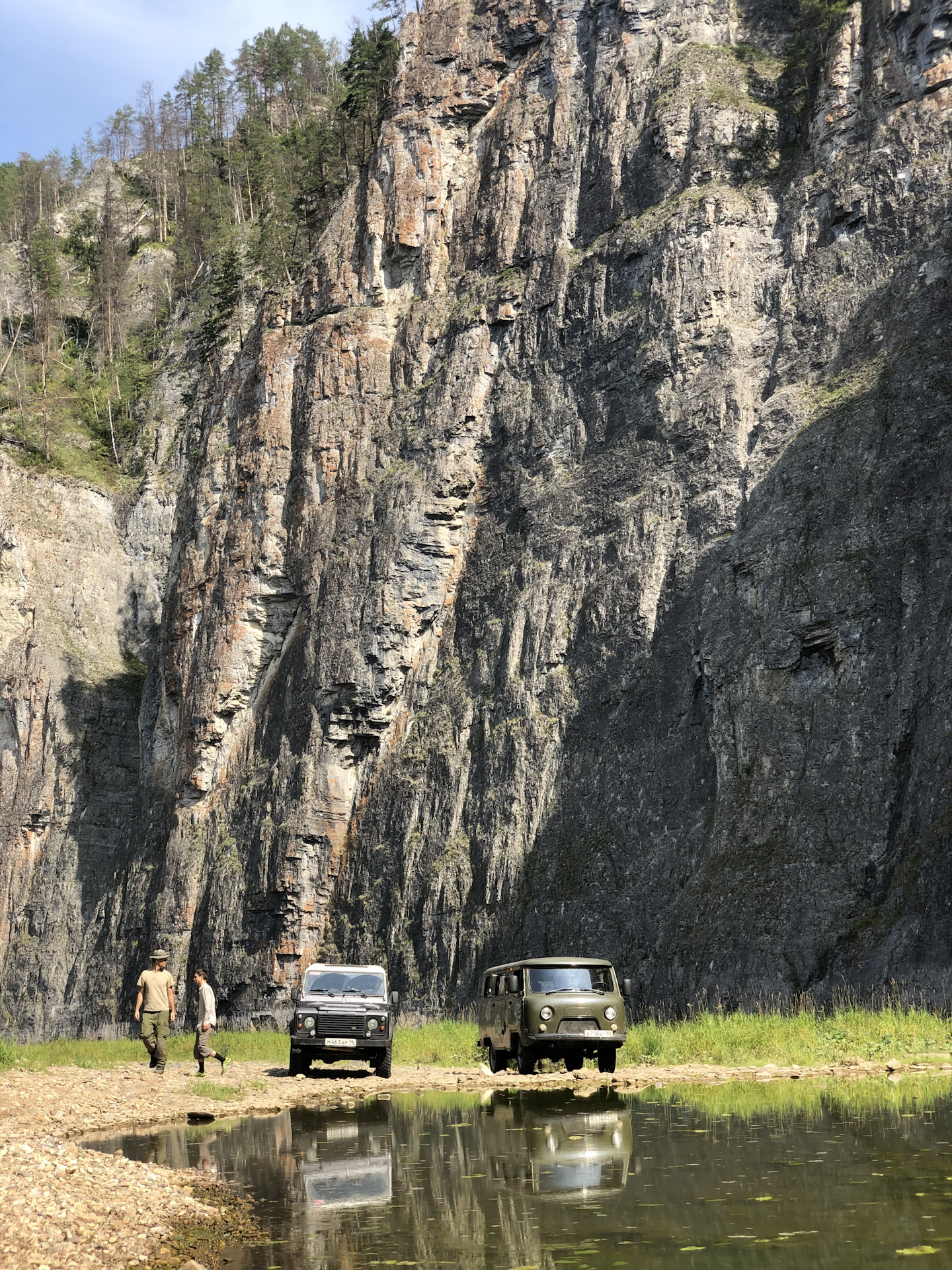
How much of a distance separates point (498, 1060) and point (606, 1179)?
12129 mm

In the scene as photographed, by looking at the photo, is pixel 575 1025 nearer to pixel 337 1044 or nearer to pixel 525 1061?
pixel 525 1061

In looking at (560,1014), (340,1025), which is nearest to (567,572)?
(340,1025)

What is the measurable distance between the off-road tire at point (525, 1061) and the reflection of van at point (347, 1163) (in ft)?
16.4

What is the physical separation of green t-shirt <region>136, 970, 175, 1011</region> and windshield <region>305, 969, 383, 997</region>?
106 inches

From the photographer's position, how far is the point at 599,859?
35156 millimetres

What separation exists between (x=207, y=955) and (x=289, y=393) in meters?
21.5

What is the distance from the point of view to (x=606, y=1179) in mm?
9102

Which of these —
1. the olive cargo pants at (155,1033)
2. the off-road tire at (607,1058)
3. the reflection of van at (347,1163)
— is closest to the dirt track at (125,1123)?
the olive cargo pants at (155,1033)

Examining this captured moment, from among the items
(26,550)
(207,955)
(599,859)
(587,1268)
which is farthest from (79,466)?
(587,1268)

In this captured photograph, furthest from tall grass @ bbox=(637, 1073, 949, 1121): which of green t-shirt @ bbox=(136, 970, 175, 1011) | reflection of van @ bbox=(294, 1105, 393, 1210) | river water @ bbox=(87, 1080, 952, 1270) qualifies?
green t-shirt @ bbox=(136, 970, 175, 1011)

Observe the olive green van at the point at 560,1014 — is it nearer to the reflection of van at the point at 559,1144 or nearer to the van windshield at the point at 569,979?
the van windshield at the point at 569,979

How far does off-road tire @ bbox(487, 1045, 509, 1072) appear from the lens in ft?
67.9

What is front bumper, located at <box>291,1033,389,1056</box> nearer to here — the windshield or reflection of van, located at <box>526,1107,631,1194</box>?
the windshield

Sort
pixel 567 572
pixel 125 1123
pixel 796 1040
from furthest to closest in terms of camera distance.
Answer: pixel 567 572
pixel 796 1040
pixel 125 1123
